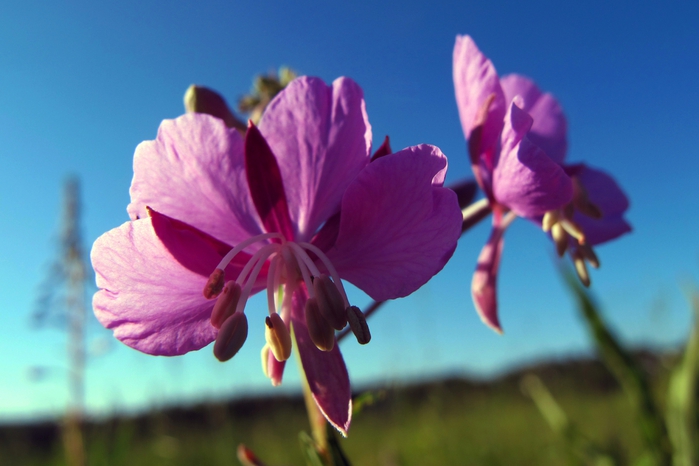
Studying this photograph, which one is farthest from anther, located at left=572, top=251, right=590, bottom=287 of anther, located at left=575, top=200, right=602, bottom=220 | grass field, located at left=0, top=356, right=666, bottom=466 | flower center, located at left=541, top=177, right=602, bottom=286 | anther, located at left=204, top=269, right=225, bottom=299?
grass field, located at left=0, top=356, right=666, bottom=466

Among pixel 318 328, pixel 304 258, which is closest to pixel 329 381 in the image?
pixel 318 328

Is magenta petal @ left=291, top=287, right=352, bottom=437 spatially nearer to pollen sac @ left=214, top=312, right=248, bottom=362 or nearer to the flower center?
pollen sac @ left=214, top=312, right=248, bottom=362

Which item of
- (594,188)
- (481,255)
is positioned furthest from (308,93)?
(594,188)

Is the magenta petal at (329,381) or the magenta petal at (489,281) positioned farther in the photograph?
the magenta petal at (489,281)

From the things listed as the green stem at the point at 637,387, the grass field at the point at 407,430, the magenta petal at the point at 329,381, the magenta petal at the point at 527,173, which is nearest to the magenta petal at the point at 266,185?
the magenta petal at the point at 329,381

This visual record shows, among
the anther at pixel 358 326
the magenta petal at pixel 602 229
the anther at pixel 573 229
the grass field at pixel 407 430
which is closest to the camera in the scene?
the anther at pixel 358 326

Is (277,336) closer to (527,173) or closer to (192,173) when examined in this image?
(192,173)

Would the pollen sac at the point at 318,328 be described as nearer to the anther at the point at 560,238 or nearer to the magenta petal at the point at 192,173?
the magenta petal at the point at 192,173

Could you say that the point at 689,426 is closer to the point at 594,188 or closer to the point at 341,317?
the point at 594,188
